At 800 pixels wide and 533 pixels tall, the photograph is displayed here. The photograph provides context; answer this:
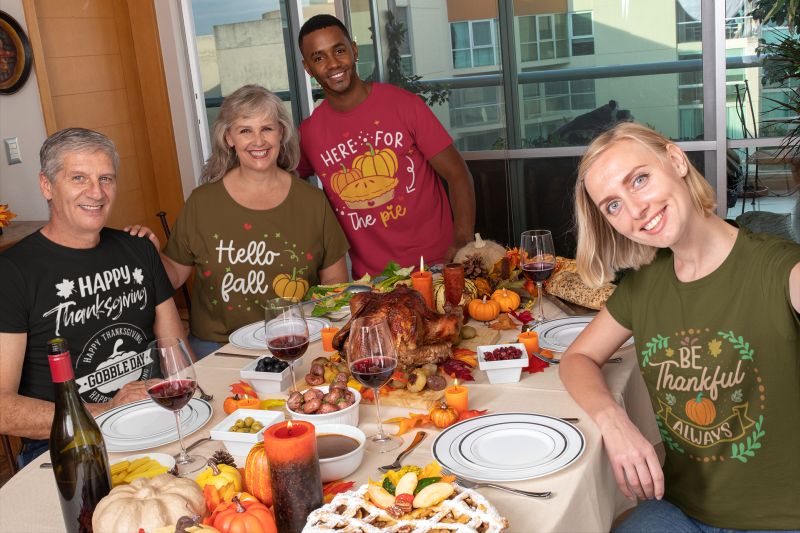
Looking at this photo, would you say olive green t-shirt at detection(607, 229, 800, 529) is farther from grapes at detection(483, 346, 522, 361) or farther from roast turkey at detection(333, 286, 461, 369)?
roast turkey at detection(333, 286, 461, 369)

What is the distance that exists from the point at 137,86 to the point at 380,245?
7.82 ft

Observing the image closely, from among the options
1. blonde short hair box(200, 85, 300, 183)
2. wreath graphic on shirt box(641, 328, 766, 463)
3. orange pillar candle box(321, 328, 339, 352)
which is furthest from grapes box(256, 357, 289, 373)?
blonde short hair box(200, 85, 300, 183)

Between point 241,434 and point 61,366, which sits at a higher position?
point 61,366

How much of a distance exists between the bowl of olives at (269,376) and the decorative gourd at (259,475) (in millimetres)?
523

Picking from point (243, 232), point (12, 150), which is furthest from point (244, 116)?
point (12, 150)

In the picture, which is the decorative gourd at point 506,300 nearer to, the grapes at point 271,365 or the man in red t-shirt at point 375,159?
the grapes at point 271,365

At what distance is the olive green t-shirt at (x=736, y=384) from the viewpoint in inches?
60.0

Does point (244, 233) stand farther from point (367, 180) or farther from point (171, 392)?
point (171, 392)

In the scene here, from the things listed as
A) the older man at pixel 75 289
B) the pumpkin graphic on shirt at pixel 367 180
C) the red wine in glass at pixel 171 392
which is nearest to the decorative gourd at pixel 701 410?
the red wine in glass at pixel 171 392

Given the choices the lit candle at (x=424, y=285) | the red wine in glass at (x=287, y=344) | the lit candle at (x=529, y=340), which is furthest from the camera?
the lit candle at (x=424, y=285)

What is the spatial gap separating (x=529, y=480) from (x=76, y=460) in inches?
29.2

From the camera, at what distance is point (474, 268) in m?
2.46

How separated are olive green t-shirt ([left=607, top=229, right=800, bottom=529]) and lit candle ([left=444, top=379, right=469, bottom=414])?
38 centimetres

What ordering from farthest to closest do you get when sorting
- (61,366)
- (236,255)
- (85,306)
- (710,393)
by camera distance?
(236,255), (85,306), (710,393), (61,366)
